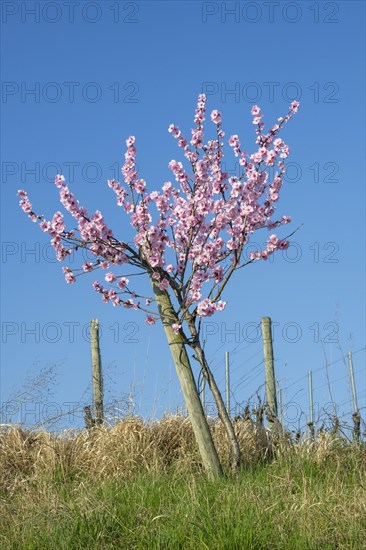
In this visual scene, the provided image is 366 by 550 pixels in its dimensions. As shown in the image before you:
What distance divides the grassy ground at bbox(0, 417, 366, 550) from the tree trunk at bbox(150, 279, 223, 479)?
238 millimetres

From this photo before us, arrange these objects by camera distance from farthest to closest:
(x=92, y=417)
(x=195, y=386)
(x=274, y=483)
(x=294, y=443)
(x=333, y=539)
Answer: (x=92, y=417), (x=294, y=443), (x=195, y=386), (x=274, y=483), (x=333, y=539)

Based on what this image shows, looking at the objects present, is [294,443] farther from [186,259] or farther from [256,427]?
[186,259]

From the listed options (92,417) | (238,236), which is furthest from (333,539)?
(92,417)

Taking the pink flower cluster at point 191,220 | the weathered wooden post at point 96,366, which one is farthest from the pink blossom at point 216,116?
the weathered wooden post at point 96,366

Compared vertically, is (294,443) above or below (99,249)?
below

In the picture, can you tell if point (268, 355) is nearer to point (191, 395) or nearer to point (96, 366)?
point (96, 366)

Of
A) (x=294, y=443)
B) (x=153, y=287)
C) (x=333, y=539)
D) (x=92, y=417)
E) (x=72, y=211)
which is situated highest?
(x=72, y=211)

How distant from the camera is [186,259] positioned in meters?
8.94

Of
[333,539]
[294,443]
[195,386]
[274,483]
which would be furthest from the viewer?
[294,443]

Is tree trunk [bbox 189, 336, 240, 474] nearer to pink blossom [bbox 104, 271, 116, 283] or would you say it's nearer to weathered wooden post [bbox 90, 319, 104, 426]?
pink blossom [bbox 104, 271, 116, 283]

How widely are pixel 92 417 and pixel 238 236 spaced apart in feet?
14.0

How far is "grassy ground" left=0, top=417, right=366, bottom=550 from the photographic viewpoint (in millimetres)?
5629

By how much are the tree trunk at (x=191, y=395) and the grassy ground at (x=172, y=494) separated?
0.78ft

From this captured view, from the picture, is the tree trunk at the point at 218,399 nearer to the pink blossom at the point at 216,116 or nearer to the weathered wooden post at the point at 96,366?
the pink blossom at the point at 216,116
